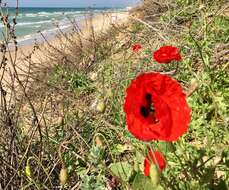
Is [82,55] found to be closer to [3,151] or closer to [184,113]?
[3,151]

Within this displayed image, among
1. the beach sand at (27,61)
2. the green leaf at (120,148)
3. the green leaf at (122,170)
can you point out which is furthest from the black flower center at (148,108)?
the green leaf at (120,148)

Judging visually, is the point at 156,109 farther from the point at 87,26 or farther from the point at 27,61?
the point at 87,26

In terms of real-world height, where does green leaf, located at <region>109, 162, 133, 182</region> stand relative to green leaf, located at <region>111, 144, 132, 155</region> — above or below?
above

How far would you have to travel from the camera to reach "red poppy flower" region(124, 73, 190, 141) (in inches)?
52.9

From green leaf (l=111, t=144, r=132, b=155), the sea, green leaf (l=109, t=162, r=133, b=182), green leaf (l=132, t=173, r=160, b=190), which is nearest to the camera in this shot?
green leaf (l=132, t=173, r=160, b=190)

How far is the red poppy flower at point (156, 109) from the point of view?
52.9 inches

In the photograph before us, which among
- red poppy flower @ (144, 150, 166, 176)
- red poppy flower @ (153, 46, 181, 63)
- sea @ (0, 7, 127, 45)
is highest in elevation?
red poppy flower @ (153, 46, 181, 63)

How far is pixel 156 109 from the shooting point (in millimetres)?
1401

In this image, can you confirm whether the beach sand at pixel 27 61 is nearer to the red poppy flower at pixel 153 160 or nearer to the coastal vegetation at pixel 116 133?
the coastal vegetation at pixel 116 133

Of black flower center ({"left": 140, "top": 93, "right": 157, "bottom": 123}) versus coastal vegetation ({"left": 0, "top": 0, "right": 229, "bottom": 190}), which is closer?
black flower center ({"left": 140, "top": 93, "right": 157, "bottom": 123})

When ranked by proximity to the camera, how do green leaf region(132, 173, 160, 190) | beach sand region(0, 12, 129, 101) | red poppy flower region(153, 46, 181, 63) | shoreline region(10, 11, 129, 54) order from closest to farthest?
green leaf region(132, 173, 160, 190) < red poppy flower region(153, 46, 181, 63) < beach sand region(0, 12, 129, 101) < shoreline region(10, 11, 129, 54)

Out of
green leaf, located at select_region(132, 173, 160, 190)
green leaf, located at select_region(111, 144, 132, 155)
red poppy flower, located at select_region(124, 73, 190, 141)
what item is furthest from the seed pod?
green leaf, located at select_region(111, 144, 132, 155)

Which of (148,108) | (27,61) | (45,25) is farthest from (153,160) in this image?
(45,25)

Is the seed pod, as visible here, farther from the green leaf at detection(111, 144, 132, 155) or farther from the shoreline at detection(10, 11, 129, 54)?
the shoreline at detection(10, 11, 129, 54)
